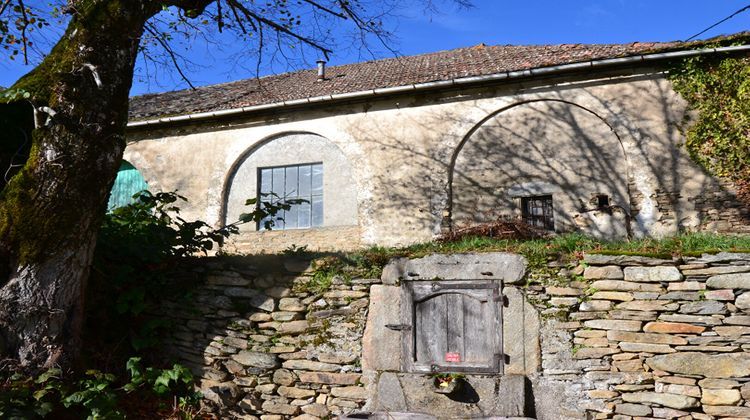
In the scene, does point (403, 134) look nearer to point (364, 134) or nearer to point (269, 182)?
point (364, 134)

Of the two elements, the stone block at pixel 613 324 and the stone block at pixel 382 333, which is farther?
the stone block at pixel 382 333

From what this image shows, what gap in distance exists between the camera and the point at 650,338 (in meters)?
5.76

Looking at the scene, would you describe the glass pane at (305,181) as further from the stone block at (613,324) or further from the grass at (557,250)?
the stone block at (613,324)

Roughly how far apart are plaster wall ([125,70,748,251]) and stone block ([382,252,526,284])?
375cm

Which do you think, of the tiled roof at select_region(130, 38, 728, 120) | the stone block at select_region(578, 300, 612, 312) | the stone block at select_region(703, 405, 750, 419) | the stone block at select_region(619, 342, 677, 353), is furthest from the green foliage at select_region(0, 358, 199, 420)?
the tiled roof at select_region(130, 38, 728, 120)

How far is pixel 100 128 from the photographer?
18.9 ft

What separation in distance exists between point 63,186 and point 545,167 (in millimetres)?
7259

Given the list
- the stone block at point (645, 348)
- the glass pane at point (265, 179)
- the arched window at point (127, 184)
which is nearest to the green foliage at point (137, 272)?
the stone block at point (645, 348)

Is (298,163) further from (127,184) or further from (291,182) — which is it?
(127,184)

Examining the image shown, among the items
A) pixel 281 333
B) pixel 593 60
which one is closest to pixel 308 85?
pixel 593 60

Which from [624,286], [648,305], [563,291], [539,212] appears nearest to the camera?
[648,305]

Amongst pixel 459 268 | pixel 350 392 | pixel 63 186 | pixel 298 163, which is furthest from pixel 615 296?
pixel 298 163

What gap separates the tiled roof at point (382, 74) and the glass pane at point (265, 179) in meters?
1.34

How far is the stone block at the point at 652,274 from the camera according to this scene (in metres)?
5.79
